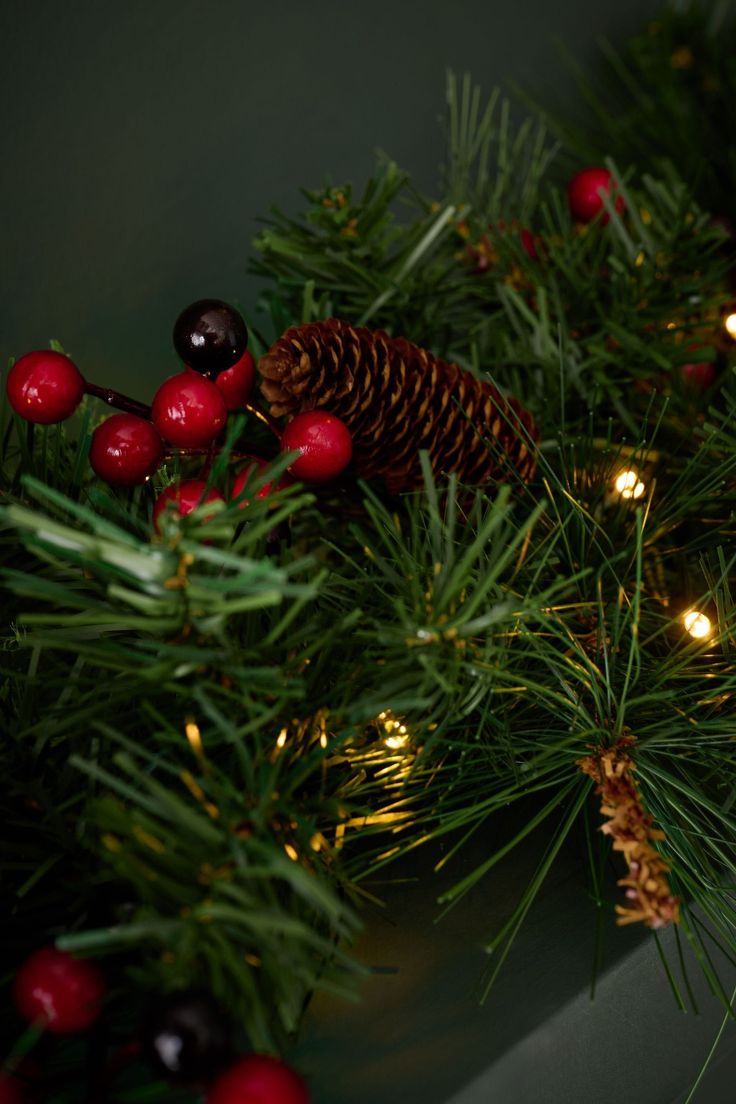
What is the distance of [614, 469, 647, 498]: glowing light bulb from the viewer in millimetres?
349

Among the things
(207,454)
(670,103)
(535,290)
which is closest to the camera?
(207,454)

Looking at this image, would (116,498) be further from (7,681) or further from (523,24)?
(523,24)

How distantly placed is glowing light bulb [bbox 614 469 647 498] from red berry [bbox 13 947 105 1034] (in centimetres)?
25

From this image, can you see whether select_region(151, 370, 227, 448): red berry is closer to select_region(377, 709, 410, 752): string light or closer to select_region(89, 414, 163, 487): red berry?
select_region(89, 414, 163, 487): red berry

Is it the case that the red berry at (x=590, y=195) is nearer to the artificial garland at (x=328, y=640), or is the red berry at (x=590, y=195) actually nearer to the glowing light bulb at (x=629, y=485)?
the artificial garland at (x=328, y=640)

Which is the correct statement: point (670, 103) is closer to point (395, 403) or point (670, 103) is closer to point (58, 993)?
point (395, 403)

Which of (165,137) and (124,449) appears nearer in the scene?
(124,449)

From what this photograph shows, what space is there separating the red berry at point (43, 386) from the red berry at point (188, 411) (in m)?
0.03

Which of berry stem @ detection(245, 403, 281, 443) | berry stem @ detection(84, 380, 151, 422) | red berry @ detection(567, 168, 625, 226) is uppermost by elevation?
red berry @ detection(567, 168, 625, 226)

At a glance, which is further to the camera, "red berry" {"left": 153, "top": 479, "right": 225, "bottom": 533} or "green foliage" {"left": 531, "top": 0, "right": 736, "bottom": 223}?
"green foliage" {"left": 531, "top": 0, "right": 736, "bottom": 223}

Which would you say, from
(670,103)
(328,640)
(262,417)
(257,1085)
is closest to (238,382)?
(262,417)

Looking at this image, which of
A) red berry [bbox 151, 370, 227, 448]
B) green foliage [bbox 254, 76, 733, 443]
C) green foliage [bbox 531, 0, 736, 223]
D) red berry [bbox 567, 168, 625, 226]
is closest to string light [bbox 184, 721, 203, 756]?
red berry [bbox 151, 370, 227, 448]

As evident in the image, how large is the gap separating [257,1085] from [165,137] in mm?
452

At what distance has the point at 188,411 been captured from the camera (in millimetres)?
300
